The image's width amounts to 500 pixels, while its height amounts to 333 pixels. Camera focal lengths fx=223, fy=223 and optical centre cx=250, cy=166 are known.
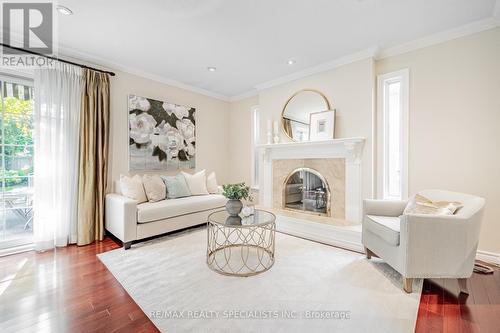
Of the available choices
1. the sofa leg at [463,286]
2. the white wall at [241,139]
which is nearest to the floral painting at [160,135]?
the white wall at [241,139]

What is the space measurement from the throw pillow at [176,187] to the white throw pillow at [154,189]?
90 mm

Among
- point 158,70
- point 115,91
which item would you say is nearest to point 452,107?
point 158,70

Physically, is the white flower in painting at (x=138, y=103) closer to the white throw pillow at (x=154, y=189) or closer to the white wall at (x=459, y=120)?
the white throw pillow at (x=154, y=189)

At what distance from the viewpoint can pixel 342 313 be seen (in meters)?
1.57

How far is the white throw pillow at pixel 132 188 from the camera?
3044 mm

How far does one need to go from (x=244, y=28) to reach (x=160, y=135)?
222 centimetres

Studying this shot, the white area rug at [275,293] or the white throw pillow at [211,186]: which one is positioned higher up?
the white throw pillow at [211,186]

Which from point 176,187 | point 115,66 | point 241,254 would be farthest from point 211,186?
point 115,66

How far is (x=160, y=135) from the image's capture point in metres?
3.79

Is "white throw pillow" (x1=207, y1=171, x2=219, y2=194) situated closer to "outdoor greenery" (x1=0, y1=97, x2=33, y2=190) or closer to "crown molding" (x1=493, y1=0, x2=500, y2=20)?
"outdoor greenery" (x1=0, y1=97, x2=33, y2=190)

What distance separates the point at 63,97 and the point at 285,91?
3175mm

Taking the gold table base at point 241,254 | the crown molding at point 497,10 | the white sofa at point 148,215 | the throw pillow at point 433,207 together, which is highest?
the crown molding at point 497,10

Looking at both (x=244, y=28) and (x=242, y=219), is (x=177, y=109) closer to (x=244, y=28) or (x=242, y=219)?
(x=244, y=28)

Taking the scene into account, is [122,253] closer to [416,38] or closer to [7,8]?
[7,8]
